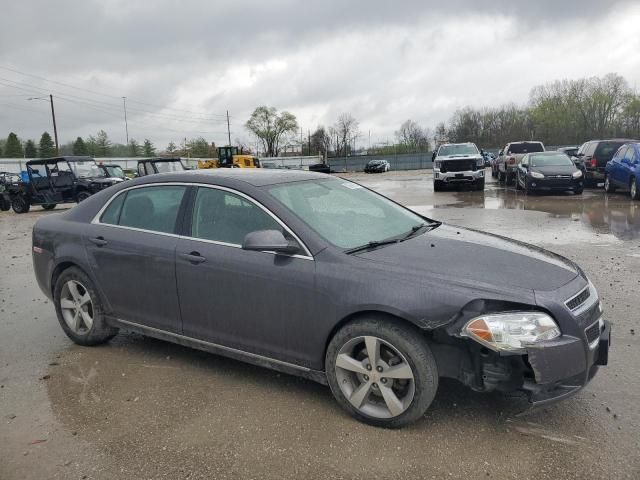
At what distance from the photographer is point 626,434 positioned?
10.1ft

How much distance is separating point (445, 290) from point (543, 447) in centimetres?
105

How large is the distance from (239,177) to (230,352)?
1326 millimetres

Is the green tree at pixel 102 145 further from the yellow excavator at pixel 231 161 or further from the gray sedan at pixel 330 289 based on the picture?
the gray sedan at pixel 330 289

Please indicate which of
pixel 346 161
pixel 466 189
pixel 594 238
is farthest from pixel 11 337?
pixel 346 161

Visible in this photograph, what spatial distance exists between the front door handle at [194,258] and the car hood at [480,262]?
121cm

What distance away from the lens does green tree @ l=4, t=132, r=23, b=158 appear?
273 feet

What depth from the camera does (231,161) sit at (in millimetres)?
46750

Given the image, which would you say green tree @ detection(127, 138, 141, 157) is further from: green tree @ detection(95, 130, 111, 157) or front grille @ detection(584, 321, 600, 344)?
front grille @ detection(584, 321, 600, 344)

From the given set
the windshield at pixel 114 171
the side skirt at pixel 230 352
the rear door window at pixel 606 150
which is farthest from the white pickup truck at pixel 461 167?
the side skirt at pixel 230 352

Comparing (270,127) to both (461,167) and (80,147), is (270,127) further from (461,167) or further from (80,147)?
(461,167)

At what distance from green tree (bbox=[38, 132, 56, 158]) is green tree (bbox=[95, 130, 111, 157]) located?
23.2ft

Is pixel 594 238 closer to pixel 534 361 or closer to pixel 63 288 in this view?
pixel 534 361

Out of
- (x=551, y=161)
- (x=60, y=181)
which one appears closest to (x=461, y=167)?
(x=551, y=161)

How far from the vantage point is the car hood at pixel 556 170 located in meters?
17.5
